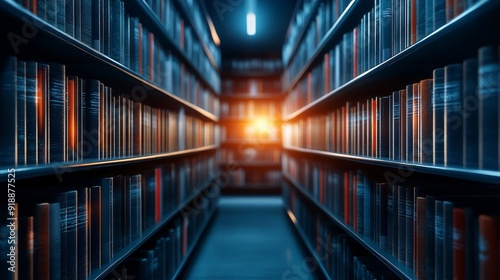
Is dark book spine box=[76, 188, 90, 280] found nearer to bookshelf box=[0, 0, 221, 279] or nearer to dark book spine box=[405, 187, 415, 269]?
bookshelf box=[0, 0, 221, 279]

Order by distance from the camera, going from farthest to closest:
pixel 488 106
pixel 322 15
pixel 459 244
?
pixel 322 15 < pixel 459 244 < pixel 488 106

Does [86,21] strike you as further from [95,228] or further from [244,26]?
[244,26]

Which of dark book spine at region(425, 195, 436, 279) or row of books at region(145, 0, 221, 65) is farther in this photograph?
row of books at region(145, 0, 221, 65)

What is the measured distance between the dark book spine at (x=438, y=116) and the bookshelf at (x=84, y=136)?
101 cm

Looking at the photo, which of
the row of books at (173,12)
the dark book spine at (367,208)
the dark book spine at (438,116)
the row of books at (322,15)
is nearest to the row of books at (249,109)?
the row of books at (173,12)

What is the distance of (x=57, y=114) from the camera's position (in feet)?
3.70

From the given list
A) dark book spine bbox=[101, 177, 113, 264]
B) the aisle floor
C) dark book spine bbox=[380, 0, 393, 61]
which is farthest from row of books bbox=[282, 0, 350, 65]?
the aisle floor

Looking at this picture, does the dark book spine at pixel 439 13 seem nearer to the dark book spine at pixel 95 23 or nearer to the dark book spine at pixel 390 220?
the dark book spine at pixel 390 220

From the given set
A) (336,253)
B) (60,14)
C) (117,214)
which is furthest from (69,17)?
(336,253)

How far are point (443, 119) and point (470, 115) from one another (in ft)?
0.39

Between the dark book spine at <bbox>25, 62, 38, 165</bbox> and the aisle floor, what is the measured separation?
2089mm

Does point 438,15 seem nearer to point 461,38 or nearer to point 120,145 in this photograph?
point 461,38

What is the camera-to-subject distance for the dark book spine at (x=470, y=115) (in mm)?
943

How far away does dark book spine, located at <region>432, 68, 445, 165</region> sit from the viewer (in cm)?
108
